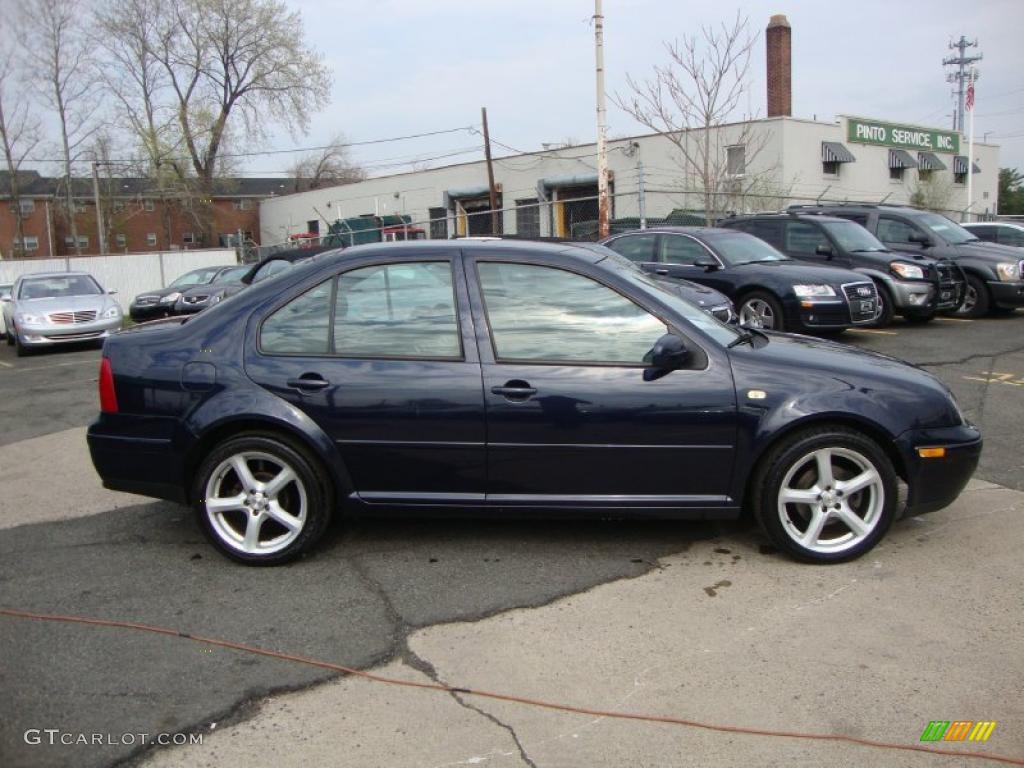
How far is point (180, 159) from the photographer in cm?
4944

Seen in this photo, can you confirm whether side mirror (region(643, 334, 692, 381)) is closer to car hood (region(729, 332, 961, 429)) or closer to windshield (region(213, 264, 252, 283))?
car hood (region(729, 332, 961, 429))

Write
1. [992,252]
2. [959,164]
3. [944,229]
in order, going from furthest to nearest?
[959,164] → [944,229] → [992,252]

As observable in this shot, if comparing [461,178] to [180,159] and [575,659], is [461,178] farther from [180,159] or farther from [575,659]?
[575,659]

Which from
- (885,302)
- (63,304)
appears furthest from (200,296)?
(885,302)

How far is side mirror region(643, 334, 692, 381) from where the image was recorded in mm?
4051

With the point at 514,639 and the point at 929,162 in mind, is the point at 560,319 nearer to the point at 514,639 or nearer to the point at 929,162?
the point at 514,639

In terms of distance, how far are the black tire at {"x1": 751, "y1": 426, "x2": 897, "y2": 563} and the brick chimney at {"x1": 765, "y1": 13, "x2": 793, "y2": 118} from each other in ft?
94.4

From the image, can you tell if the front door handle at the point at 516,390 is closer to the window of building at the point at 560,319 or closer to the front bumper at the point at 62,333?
the window of building at the point at 560,319

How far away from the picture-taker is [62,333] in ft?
48.8

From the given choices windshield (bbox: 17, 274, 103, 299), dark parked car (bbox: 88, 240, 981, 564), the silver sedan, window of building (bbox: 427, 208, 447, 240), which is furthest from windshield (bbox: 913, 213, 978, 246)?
window of building (bbox: 427, 208, 447, 240)

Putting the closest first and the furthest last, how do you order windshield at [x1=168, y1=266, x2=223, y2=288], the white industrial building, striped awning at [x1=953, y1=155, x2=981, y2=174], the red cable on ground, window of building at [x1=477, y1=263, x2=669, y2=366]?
1. the red cable on ground
2. window of building at [x1=477, y1=263, x2=669, y2=366]
3. windshield at [x1=168, y1=266, x2=223, y2=288]
4. the white industrial building
5. striped awning at [x1=953, y1=155, x2=981, y2=174]

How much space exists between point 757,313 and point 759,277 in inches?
17.8

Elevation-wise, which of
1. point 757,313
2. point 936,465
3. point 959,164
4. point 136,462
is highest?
point 959,164

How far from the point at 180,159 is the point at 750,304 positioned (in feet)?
151
